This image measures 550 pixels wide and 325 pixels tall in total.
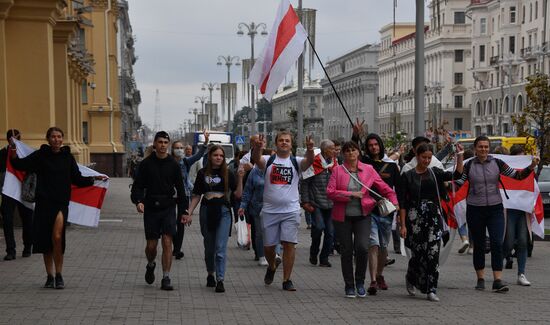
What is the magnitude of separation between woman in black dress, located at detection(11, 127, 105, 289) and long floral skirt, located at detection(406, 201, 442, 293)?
3.77 m

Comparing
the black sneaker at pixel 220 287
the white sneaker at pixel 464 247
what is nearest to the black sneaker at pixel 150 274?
the black sneaker at pixel 220 287

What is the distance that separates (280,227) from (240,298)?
109cm

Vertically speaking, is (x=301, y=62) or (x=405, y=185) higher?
(x=301, y=62)

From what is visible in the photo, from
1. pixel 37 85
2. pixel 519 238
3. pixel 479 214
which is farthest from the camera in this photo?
pixel 37 85

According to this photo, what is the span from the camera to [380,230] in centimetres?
1266

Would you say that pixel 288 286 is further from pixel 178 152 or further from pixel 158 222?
pixel 178 152

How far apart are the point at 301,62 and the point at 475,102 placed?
8143cm

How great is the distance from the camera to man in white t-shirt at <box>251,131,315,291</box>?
1257 cm

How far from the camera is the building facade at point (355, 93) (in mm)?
168250

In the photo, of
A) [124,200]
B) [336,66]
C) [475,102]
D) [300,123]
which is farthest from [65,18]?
[336,66]

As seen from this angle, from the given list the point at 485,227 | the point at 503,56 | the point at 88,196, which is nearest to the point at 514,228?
the point at 485,227

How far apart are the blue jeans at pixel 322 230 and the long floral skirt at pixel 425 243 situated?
372 cm

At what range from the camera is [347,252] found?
12.1 meters

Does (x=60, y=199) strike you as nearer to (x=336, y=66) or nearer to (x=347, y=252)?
(x=347, y=252)
